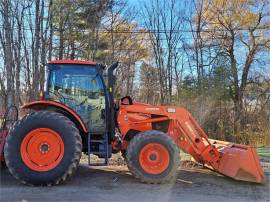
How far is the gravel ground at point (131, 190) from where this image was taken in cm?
671

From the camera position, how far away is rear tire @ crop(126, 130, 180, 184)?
7.80 meters

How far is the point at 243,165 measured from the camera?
26.0 ft

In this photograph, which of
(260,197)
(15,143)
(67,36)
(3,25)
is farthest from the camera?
(67,36)

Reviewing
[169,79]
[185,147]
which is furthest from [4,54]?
[185,147]

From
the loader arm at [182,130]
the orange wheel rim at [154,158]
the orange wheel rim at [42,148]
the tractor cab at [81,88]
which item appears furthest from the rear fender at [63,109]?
the orange wheel rim at [154,158]

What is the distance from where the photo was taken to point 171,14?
1166 inches

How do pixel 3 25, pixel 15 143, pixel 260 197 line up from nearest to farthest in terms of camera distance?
1. pixel 260 197
2. pixel 15 143
3. pixel 3 25

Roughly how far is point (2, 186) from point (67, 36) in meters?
16.9

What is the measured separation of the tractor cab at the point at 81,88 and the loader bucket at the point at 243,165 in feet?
8.56

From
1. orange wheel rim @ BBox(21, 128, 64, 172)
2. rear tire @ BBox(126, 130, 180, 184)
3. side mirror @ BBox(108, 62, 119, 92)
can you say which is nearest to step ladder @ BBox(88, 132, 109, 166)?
rear tire @ BBox(126, 130, 180, 184)

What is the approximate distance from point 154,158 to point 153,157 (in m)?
0.03

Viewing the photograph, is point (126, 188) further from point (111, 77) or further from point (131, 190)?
point (111, 77)

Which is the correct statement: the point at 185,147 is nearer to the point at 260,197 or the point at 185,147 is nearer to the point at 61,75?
the point at 260,197

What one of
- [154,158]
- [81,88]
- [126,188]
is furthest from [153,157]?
[81,88]
